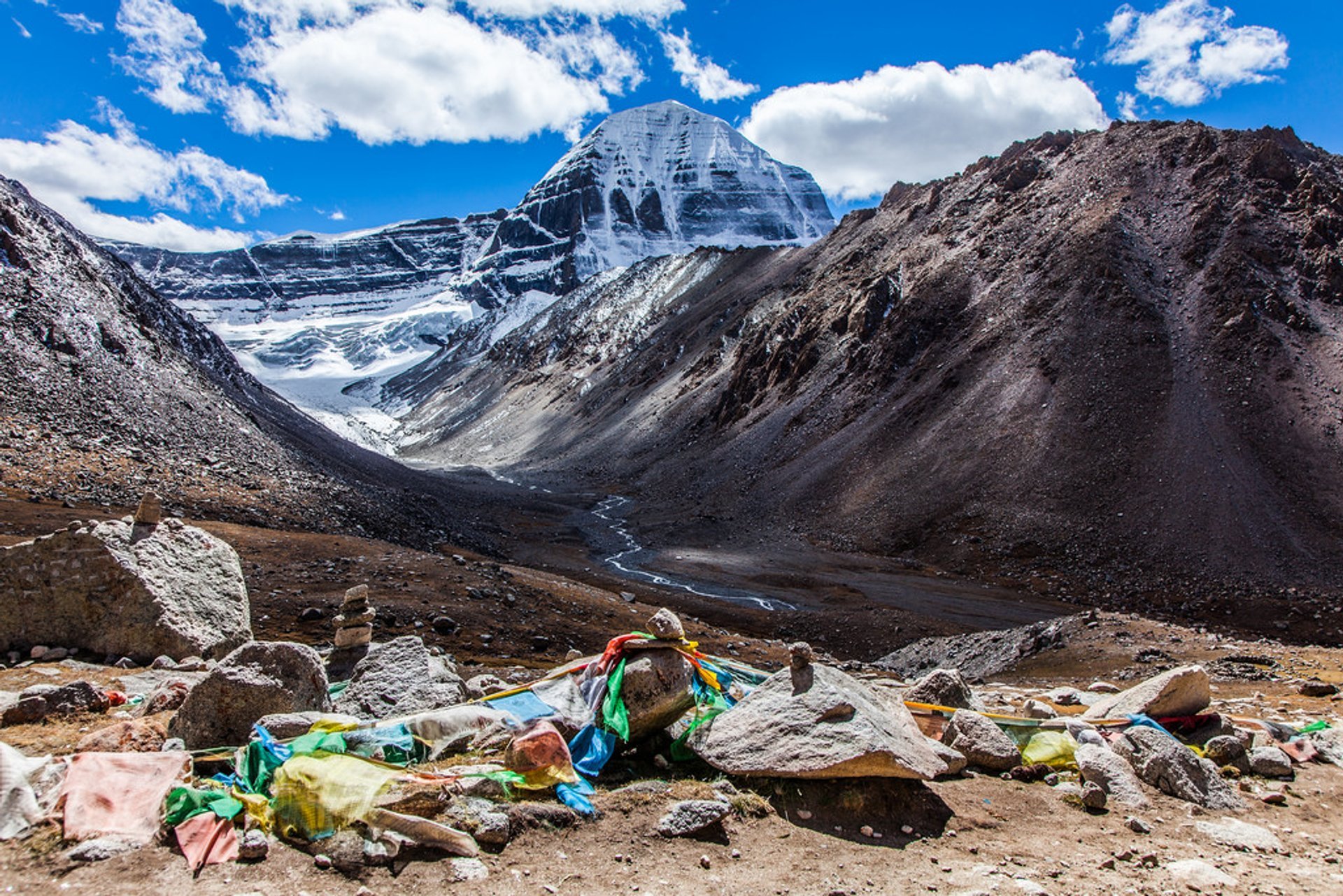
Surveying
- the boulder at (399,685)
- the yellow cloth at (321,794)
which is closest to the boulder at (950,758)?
the boulder at (399,685)

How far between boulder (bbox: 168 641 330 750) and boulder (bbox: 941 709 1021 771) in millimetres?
7125

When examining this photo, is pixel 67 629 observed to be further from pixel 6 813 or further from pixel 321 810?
pixel 321 810

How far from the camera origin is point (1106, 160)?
202ft

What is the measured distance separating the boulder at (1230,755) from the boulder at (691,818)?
619 cm

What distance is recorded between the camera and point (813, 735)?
7.54 metres

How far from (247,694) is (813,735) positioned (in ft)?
18.8

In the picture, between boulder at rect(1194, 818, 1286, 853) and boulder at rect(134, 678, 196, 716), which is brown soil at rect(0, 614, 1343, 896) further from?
boulder at rect(134, 678, 196, 716)

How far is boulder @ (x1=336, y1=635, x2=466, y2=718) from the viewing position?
8.78 meters

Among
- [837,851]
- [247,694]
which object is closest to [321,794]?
[247,694]

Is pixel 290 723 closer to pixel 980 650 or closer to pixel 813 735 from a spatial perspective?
pixel 813 735

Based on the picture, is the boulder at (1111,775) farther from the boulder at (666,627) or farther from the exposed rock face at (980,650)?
the exposed rock face at (980,650)

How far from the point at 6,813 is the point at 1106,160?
73.2m

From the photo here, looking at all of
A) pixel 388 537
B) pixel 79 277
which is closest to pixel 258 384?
pixel 79 277

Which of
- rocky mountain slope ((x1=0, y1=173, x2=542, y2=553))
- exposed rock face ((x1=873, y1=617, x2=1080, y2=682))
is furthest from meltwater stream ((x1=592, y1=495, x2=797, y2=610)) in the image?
exposed rock face ((x1=873, y1=617, x2=1080, y2=682))
